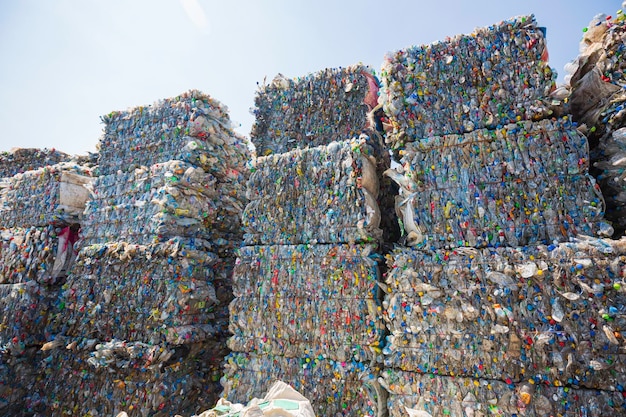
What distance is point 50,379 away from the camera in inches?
122

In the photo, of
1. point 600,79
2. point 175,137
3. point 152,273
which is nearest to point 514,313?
point 600,79

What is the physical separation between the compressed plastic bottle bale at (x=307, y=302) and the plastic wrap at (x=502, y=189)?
1.49ft

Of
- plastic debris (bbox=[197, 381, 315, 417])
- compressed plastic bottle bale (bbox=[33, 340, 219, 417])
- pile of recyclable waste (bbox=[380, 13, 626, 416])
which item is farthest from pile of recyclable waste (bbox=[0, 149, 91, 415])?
pile of recyclable waste (bbox=[380, 13, 626, 416])

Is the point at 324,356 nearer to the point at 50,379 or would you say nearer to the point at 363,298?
the point at 363,298

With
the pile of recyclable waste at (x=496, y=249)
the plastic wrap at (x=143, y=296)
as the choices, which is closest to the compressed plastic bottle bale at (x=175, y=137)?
the plastic wrap at (x=143, y=296)

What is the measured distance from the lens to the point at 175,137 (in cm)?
324

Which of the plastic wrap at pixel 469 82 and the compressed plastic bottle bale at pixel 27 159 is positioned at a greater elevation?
the compressed plastic bottle bale at pixel 27 159

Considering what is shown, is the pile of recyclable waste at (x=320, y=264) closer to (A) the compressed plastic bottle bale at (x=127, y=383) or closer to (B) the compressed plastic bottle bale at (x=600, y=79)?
(A) the compressed plastic bottle bale at (x=127, y=383)

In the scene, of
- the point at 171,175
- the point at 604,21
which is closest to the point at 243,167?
the point at 171,175

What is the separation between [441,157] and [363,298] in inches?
39.8

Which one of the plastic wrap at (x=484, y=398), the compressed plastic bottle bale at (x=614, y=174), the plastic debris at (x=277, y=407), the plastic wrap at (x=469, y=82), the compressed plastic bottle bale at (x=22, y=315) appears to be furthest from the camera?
the compressed plastic bottle bale at (x=22, y=315)

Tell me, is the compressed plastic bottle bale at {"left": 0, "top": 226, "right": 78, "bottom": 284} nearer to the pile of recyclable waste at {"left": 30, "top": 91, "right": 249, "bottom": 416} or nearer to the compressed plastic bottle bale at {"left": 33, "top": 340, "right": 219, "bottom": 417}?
the pile of recyclable waste at {"left": 30, "top": 91, "right": 249, "bottom": 416}

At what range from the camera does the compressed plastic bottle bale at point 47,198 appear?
12.1 ft

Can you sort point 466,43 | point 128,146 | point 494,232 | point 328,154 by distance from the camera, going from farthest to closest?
point 128,146 < point 328,154 < point 466,43 < point 494,232
